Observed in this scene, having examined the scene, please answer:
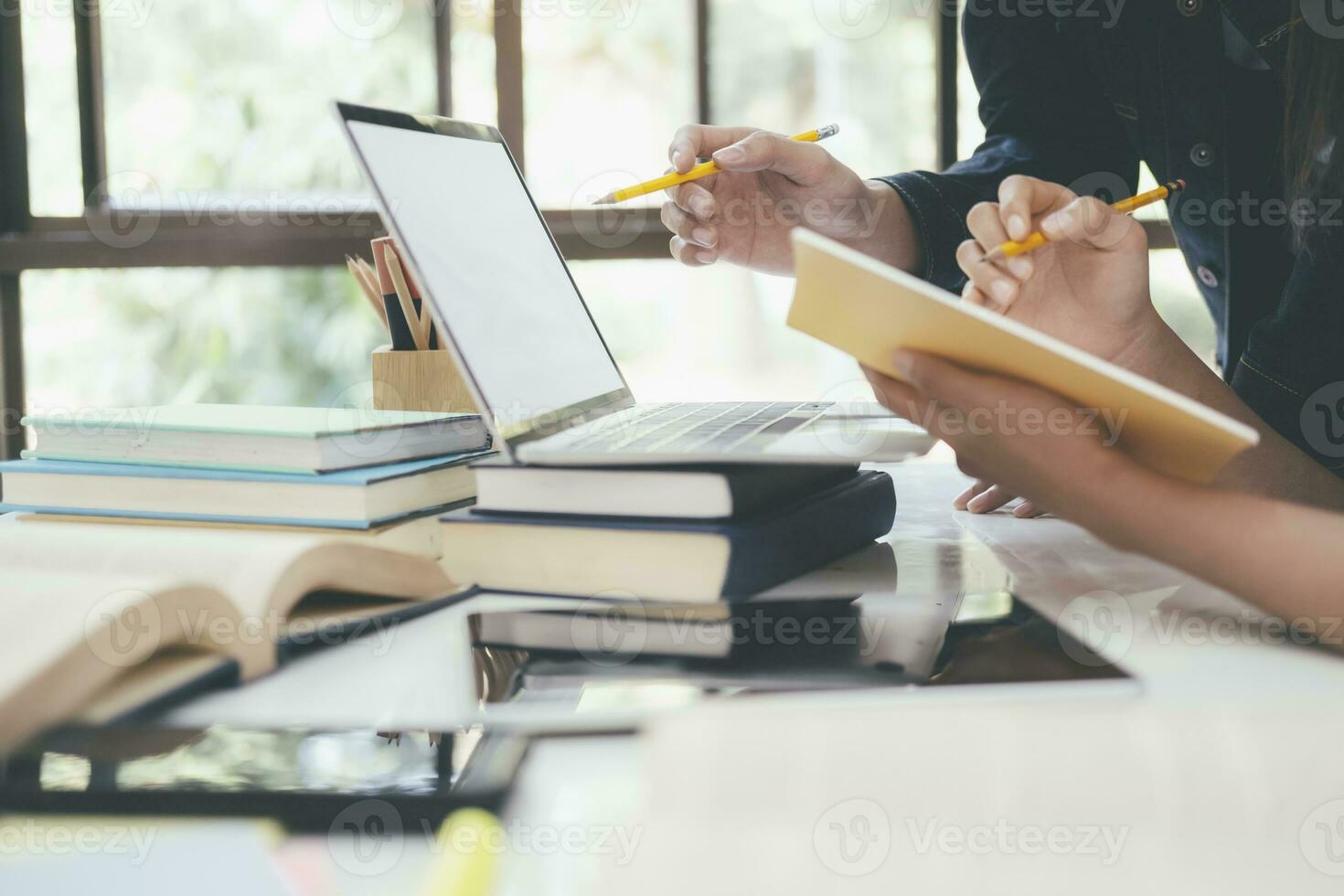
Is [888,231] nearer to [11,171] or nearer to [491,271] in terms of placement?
[491,271]

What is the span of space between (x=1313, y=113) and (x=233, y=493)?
693mm

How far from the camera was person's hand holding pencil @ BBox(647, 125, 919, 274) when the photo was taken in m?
0.88

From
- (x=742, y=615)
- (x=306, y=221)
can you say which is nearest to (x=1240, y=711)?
(x=742, y=615)

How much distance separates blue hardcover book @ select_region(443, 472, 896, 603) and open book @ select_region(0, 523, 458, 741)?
0.03 m

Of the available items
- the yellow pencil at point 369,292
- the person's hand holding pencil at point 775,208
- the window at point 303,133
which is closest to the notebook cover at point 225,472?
the yellow pencil at point 369,292

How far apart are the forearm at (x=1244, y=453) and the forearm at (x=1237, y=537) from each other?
239 millimetres

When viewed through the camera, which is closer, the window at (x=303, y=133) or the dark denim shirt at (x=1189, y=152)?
the dark denim shirt at (x=1189, y=152)

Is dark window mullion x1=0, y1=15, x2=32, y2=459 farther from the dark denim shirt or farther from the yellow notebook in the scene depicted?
the yellow notebook

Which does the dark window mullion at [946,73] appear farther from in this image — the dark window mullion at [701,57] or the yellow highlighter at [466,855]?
the yellow highlighter at [466,855]

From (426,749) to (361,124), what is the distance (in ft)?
1.05

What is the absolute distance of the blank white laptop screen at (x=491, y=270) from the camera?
19.8 inches

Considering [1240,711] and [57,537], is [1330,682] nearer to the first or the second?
[1240,711]

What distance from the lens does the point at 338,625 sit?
46cm

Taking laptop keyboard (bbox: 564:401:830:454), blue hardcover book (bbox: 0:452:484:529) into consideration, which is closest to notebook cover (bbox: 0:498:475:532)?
blue hardcover book (bbox: 0:452:484:529)
